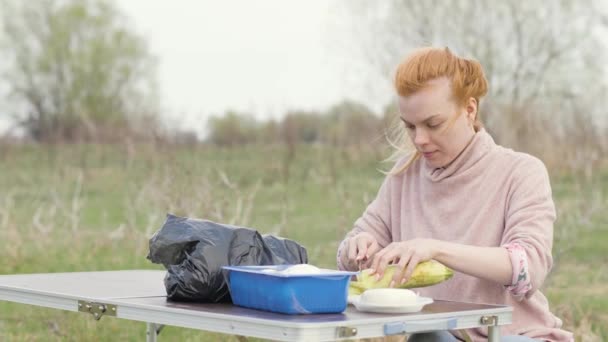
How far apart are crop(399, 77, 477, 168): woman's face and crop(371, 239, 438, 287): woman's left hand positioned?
0.47 m

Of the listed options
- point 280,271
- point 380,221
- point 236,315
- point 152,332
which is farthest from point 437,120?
point 152,332

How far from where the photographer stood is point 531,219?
11.1ft

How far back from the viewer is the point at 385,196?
12.9 ft

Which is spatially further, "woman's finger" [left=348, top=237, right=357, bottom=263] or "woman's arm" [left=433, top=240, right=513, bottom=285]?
"woman's finger" [left=348, top=237, right=357, bottom=263]

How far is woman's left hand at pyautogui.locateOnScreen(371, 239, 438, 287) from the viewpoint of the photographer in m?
3.14

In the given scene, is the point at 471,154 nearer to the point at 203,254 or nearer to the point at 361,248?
the point at 361,248

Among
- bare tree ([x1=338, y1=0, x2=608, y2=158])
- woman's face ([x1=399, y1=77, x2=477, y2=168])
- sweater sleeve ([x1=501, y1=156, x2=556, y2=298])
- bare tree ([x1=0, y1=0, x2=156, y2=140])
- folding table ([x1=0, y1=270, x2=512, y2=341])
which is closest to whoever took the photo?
folding table ([x1=0, y1=270, x2=512, y2=341])

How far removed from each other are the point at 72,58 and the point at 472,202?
133ft

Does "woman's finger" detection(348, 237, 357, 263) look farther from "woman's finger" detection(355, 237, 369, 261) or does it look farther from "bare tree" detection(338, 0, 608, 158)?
"bare tree" detection(338, 0, 608, 158)

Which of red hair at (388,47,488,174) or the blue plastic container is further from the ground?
red hair at (388,47,488,174)

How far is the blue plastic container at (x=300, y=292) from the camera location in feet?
9.27

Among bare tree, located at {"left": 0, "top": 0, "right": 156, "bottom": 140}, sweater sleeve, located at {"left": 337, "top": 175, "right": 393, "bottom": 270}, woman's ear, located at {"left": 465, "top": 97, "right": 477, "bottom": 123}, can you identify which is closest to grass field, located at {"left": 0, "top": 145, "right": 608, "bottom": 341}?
sweater sleeve, located at {"left": 337, "top": 175, "right": 393, "bottom": 270}

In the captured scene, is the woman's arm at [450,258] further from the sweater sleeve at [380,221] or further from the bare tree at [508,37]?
the bare tree at [508,37]

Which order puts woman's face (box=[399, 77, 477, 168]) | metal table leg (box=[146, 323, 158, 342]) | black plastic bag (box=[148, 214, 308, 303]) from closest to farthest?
1. black plastic bag (box=[148, 214, 308, 303])
2. woman's face (box=[399, 77, 477, 168])
3. metal table leg (box=[146, 323, 158, 342])
